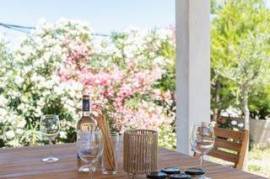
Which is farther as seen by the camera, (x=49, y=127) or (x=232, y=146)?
(x=232, y=146)

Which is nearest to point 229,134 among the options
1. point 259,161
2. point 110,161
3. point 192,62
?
point 110,161

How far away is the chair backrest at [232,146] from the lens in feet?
6.80

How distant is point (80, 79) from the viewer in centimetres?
429

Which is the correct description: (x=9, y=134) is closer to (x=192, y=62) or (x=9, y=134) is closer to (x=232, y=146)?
(x=192, y=62)

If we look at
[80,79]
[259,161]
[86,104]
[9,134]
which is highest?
[80,79]

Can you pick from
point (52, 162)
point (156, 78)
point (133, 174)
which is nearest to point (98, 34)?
point (156, 78)

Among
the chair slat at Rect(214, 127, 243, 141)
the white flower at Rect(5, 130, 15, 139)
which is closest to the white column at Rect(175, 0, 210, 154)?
the chair slat at Rect(214, 127, 243, 141)

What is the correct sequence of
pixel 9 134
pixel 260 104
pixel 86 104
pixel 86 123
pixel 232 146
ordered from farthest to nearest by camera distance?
pixel 260 104 < pixel 9 134 < pixel 232 146 < pixel 86 123 < pixel 86 104

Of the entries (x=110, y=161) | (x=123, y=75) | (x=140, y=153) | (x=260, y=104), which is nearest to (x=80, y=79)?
(x=123, y=75)

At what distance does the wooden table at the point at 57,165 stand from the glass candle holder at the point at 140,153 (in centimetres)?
12

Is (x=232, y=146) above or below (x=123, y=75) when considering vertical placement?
below

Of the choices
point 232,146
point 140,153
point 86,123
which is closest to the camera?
point 140,153

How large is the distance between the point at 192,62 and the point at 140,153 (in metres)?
1.70

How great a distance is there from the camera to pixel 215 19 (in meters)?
4.28
